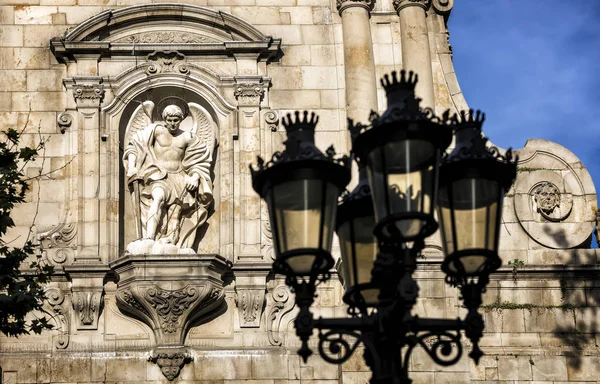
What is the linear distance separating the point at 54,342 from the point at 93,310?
554 millimetres

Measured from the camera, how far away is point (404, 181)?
8062mm

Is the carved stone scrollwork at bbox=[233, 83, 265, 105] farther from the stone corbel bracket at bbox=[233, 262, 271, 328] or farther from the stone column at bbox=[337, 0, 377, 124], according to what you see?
the stone corbel bracket at bbox=[233, 262, 271, 328]

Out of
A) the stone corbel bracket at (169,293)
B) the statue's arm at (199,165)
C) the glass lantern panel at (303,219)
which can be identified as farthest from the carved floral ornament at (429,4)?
the glass lantern panel at (303,219)

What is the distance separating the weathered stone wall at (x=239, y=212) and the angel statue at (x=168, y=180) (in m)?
0.24

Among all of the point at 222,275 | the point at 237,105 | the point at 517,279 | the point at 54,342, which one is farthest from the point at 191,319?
the point at 517,279

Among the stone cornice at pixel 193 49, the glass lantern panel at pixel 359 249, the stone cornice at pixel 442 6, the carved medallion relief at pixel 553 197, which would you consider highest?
the stone cornice at pixel 442 6

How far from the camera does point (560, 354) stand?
15.2 m

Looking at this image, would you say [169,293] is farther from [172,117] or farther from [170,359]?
[172,117]

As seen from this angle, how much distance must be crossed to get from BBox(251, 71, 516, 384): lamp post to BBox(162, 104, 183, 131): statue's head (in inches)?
285

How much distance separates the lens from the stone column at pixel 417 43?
1596 centimetres

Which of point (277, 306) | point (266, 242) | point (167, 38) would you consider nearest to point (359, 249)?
point (277, 306)

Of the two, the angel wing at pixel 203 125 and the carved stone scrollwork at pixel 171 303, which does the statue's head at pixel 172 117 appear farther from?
the carved stone scrollwork at pixel 171 303

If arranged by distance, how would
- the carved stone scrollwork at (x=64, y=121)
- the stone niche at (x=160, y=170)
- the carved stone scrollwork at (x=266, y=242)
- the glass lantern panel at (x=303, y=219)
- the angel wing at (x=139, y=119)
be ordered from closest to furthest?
the glass lantern panel at (x=303, y=219), the stone niche at (x=160, y=170), the carved stone scrollwork at (x=266, y=242), the carved stone scrollwork at (x=64, y=121), the angel wing at (x=139, y=119)

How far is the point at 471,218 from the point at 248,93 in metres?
7.95
